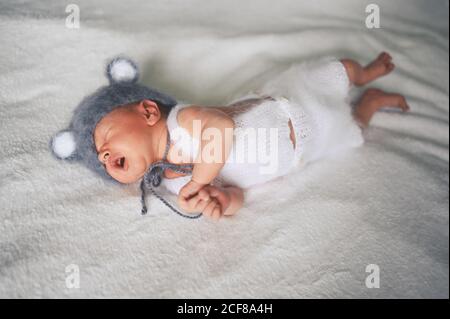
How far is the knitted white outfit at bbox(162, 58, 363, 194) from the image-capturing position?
2.97ft

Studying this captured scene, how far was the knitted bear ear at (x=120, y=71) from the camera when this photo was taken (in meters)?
0.91

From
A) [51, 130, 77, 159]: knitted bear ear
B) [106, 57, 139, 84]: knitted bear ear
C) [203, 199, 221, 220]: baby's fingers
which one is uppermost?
[106, 57, 139, 84]: knitted bear ear

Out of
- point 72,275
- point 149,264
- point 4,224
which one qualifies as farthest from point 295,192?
point 4,224

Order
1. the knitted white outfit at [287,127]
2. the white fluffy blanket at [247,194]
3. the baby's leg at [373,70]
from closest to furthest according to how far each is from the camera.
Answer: the white fluffy blanket at [247,194] → the knitted white outfit at [287,127] → the baby's leg at [373,70]

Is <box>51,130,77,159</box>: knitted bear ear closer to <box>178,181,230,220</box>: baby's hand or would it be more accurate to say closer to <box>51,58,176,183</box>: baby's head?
<box>51,58,176,183</box>: baby's head

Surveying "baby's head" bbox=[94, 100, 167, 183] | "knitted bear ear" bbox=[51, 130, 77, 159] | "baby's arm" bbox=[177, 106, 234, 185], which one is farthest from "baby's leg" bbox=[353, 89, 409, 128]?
"knitted bear ear" bbox=[51, 130, 77, 159]

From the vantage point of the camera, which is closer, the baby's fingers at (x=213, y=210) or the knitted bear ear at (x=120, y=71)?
the baby's fingers at (x=213, y=210)

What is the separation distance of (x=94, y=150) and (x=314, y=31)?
810 millimetres

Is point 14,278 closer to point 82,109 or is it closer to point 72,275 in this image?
point 72,275

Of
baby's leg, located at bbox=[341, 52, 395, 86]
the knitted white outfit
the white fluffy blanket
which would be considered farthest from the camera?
baby's leg, located at bbox=[341, 52, 395, 86]

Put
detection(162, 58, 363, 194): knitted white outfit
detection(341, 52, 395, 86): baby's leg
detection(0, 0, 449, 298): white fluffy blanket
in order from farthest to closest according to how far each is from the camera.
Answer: detection(341, 52, 395, 86): baby's leg, detection(162, 58, 363, 194): knitted white outfit, detection(0, 0, 449, 298): white fluffy blanket

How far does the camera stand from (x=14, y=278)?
2.33 feet

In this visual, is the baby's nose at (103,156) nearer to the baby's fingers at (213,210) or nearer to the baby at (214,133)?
the baby at (214,133)

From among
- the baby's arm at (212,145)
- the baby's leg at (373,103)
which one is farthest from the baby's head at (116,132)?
the baby's leg at (373,103)
